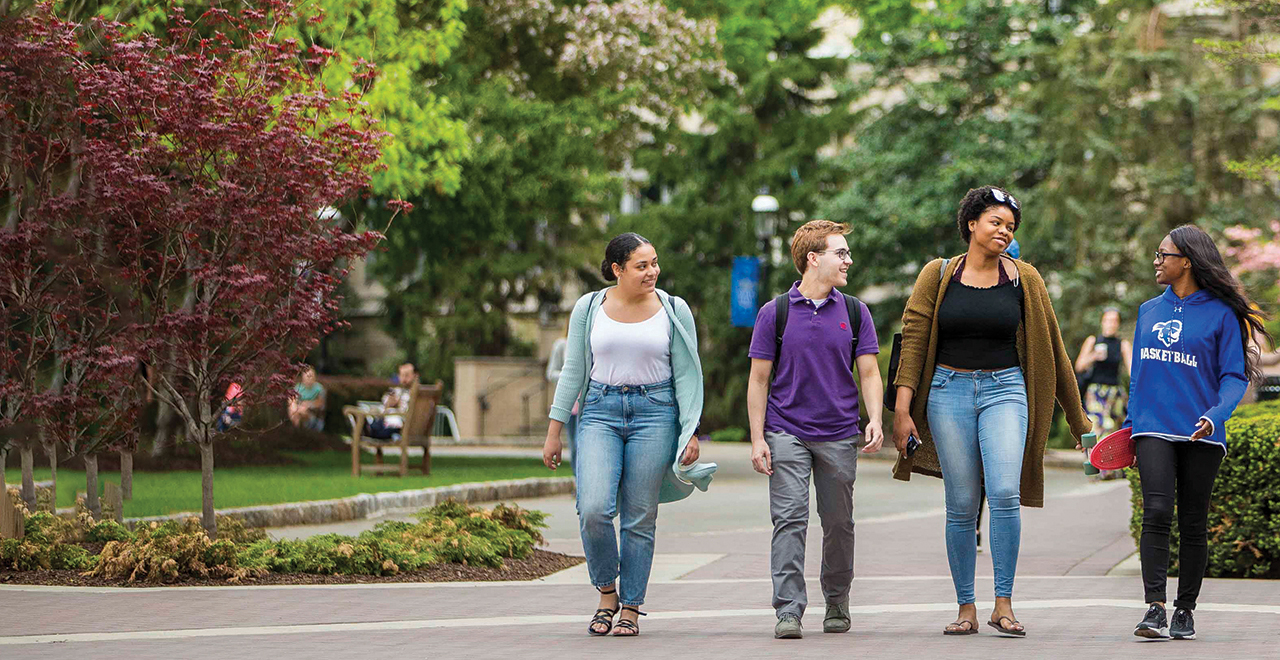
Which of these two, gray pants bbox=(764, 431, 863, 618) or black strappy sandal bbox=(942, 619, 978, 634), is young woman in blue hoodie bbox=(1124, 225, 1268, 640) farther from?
gray pants bbox=(764, 431, 863, 618)

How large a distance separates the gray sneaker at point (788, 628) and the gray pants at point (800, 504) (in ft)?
0.08

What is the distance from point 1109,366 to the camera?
1917 centimetres

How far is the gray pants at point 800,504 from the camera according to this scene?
7.43 meters

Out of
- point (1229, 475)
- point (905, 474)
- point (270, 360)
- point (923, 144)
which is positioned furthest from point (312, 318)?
point (923, 144)

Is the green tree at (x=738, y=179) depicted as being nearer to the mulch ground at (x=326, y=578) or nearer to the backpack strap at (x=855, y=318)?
the mulch ground at (x=326, y=578)

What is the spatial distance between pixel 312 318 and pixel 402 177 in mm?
9813

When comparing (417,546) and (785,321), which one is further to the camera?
(417,546)

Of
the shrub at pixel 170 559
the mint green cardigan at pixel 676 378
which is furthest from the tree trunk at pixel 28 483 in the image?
the mint green cardigan at pixel 676 378

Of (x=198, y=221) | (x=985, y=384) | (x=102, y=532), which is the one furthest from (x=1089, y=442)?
(x=102, y=532)

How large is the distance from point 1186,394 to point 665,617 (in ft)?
8.45

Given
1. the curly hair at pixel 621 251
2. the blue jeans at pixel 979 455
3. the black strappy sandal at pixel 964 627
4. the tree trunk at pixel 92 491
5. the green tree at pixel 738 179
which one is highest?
the green tree at pixel 738 179

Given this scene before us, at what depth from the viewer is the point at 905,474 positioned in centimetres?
771

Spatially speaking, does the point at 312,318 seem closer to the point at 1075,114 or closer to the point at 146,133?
the point at 146,133

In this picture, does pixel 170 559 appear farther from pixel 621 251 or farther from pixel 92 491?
pixel 621 251
